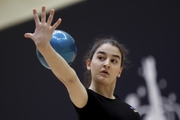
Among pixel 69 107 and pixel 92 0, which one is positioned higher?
pixel 92 0

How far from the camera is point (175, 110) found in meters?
2.51

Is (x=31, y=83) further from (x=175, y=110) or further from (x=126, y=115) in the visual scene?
(x=126, y=115)

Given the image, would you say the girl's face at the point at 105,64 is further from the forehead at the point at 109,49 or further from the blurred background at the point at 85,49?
the blurred background at the point at 85,49

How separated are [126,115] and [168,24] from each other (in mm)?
1617

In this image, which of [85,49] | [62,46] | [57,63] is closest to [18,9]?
[85,49]

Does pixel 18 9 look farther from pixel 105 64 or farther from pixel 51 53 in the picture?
pixel 51 53

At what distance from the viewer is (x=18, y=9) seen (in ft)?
13.2

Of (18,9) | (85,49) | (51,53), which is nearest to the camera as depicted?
(51,53)

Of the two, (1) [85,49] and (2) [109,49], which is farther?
(1) [85,49]

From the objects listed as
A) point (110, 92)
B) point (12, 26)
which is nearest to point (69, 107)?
point (12, 26)

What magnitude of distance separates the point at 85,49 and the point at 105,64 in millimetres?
1953

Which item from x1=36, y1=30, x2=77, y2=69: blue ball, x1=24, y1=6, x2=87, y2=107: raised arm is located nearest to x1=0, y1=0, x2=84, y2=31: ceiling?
x1=36, y1=30, x2=77, y2=69: blue ball

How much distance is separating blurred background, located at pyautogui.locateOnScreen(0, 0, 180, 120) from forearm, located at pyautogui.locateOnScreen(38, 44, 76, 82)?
1691 millimetres

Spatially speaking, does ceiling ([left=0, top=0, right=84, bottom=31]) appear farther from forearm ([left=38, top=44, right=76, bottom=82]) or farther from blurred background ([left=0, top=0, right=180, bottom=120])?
forearm ([left=38, top=44, right=76, bottom=82])
